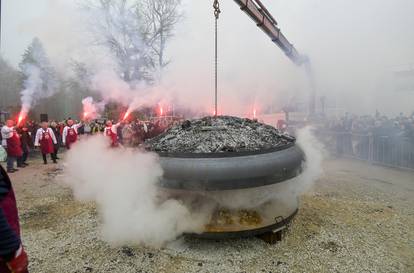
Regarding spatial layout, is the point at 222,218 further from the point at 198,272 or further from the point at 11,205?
the point at 11,205

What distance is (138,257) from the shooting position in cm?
354

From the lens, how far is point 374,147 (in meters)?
9.76

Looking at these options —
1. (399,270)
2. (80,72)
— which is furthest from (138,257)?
(80,72)

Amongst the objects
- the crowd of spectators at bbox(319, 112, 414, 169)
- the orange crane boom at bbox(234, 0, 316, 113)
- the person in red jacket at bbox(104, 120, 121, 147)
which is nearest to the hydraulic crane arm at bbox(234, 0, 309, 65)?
the orange crane boom at bbox(234, 0, 316, 113)

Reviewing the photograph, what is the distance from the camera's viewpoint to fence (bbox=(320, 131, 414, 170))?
8.65m

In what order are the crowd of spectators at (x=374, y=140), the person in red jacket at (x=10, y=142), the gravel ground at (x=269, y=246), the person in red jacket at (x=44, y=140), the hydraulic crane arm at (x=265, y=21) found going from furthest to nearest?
the person in red jacket at (x=44, y=140), the person in red jacket at (x=10, y=142), the crowd of spectators at (x=374, y=140), the hydraulic crane arm at (x=265, y=21), the gravel ground at (x=269, y=246)

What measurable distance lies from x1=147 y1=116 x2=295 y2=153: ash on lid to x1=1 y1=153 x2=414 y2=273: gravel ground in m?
1.26

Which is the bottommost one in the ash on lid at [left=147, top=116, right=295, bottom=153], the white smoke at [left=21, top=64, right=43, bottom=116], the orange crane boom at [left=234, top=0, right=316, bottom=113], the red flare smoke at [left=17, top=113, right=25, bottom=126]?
the ash on lid at [left=147, top=116, right=295, bottom=153]

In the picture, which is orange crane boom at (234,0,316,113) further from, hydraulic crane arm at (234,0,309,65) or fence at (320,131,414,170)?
fence at (320,131,414,170)

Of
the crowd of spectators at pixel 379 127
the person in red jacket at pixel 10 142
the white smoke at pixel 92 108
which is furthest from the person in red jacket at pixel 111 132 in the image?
the crowd of spectators at pixel 379 127

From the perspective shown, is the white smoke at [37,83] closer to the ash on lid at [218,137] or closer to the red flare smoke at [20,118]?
the red flare smoke at [20,118]

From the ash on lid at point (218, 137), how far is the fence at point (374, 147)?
627 centimetres

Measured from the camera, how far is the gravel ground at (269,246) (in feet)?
11.0

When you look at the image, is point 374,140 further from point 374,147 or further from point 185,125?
point 185,125
